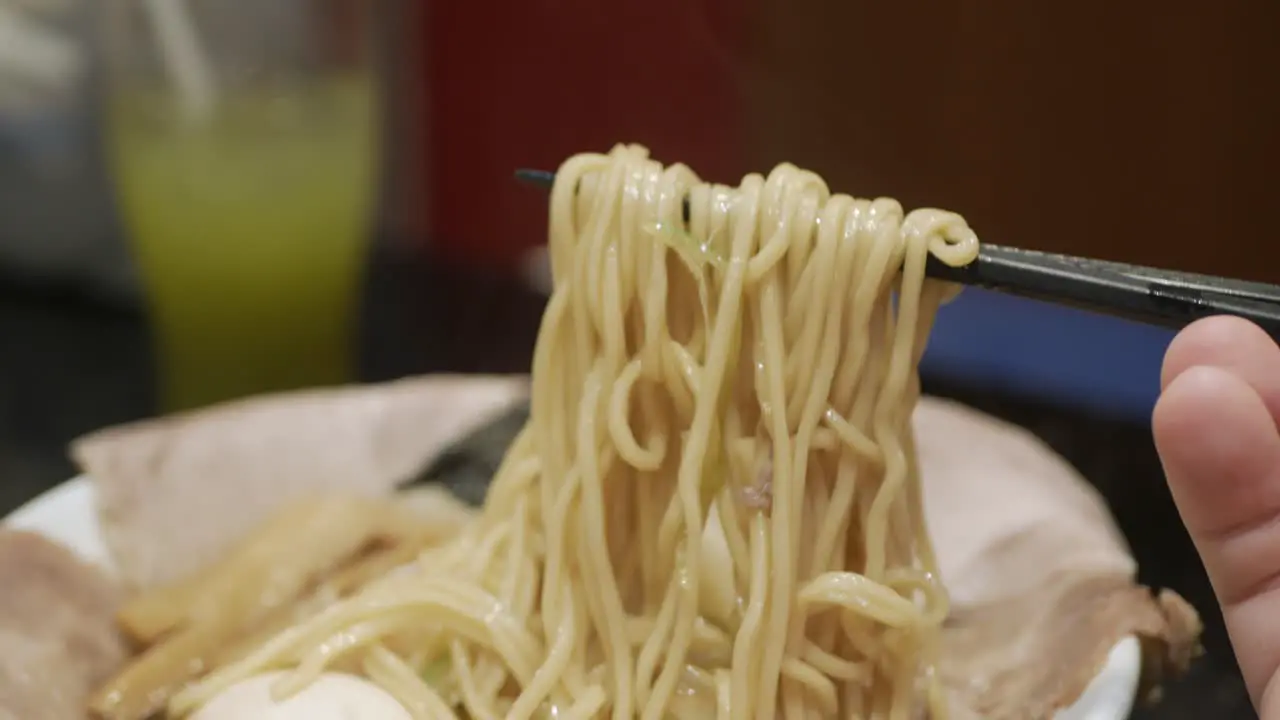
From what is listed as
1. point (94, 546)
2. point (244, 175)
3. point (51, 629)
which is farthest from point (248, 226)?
point (51, 629)

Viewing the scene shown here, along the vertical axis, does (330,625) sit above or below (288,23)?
below

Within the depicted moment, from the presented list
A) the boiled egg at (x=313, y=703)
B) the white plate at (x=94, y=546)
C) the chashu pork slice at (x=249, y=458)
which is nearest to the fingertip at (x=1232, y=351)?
the white plate at (x=94, y=546)

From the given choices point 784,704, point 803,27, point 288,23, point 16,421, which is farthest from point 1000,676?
point 16,421

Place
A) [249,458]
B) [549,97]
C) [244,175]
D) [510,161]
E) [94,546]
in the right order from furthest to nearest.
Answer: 1. [510,161]
2. [549,97]
3. [244,175]
4. [249,458]
5. [94,546]

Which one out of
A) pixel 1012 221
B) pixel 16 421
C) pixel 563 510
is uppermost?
pixel 1012 221

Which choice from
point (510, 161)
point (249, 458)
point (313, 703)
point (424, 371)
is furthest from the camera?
point (510, 161)

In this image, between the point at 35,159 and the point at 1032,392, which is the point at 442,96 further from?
the point at 1032,392

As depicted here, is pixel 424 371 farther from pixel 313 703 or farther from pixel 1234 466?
pixel 1234 466
